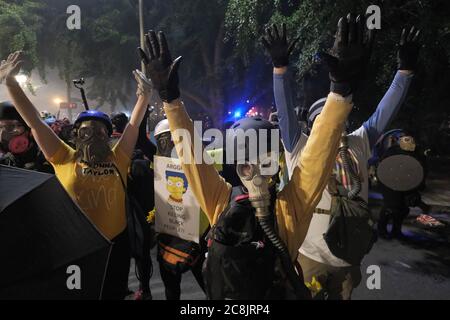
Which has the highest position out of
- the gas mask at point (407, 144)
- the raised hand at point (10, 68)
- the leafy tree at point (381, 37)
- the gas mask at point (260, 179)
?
the leafy tree at point (381, 37)

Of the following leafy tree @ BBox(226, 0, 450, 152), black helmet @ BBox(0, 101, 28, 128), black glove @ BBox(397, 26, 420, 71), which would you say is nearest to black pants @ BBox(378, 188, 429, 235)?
leafy tree @ BBox(226, 0, 450, 152)

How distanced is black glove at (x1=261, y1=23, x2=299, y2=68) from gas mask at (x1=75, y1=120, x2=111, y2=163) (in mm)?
1402

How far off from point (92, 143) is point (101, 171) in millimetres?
212

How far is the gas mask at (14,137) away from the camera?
2988mm

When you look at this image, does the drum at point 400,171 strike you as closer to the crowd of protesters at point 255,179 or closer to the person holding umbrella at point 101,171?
the crowd of protesters at point 255,179

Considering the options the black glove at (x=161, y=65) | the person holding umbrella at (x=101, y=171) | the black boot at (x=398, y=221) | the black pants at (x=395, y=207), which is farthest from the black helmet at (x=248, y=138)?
the black boot at (x=398, y=221)

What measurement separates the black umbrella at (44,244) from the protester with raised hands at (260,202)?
0.54 meters

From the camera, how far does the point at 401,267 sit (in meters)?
4.33

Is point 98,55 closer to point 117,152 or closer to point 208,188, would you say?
point 117,152

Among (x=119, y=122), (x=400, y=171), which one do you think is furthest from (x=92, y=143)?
(x=400, y=171)

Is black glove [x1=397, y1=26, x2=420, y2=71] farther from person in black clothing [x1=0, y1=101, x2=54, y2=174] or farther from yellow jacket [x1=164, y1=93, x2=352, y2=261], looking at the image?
person in black clothing [x1=0, y1=101, x2=54, y2=174]
